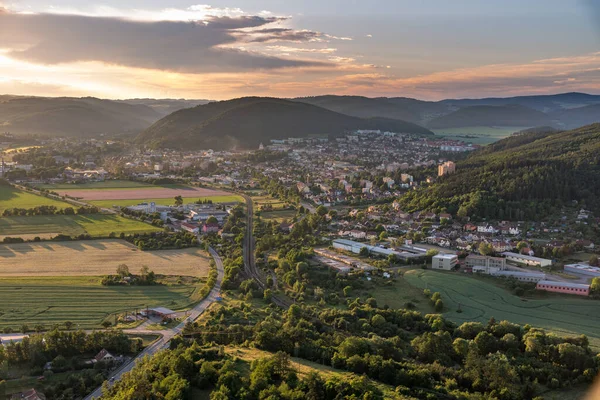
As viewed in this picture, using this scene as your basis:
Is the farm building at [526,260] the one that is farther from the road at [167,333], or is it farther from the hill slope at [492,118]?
the hill slope at [492,118]

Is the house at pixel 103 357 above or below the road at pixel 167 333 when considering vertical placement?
above

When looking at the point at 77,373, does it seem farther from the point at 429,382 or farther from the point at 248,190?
the point at 248,190

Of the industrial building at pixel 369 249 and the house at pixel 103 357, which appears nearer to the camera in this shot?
the house at pixel 103 357

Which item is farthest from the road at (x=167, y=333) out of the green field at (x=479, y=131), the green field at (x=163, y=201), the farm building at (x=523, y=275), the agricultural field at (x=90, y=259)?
the green field at (x=479, y=131)

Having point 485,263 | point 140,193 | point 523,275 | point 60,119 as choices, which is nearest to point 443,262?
point 485,263

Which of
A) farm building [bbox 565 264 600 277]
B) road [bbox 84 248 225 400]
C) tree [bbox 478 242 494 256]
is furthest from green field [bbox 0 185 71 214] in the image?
farm building [bbox 565 264 600 277]

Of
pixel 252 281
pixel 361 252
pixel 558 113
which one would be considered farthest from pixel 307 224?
pixel 558 113
